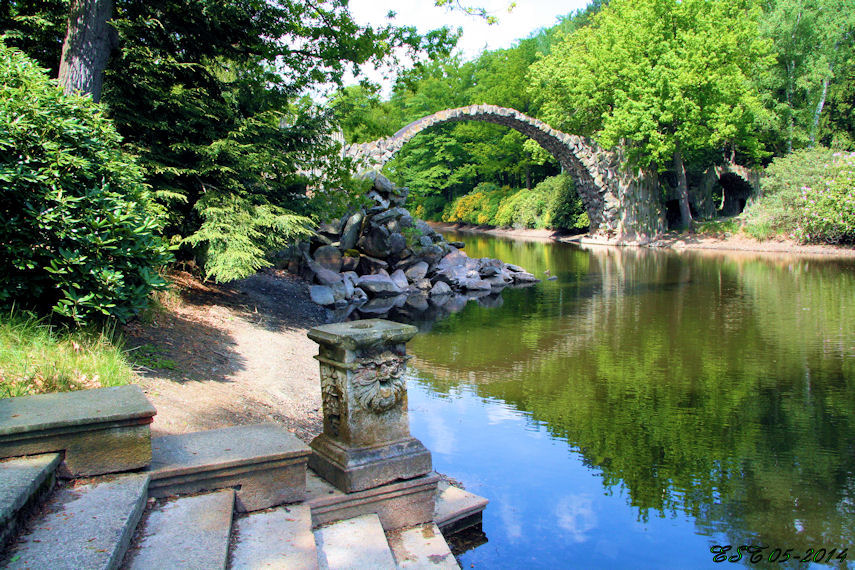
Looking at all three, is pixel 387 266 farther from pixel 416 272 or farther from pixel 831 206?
pixel 831 206

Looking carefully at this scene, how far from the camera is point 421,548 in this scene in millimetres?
3832

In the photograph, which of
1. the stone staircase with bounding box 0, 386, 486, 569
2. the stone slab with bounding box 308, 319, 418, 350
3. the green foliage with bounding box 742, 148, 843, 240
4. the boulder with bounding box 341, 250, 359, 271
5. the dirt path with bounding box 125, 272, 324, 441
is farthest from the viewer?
the green foliage with bounding box 742, 148, 843, 240

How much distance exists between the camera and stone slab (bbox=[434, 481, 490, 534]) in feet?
14.5

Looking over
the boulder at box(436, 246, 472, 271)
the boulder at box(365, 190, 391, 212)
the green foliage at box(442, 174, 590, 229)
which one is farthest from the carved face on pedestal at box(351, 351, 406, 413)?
the green foliage at box(442, 174, 590, 229)

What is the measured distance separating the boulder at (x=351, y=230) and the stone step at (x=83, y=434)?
14413mm

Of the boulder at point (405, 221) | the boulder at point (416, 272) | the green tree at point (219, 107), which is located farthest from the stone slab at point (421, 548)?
the boulder at point (405, 221)

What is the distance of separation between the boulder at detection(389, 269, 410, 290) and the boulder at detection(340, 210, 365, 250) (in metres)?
1.42

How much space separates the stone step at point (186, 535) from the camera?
8.81 ft

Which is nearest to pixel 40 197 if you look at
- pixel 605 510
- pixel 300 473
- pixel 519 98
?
pixel 300 473

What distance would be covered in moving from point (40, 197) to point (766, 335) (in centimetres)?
1028

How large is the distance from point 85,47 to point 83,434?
598cm

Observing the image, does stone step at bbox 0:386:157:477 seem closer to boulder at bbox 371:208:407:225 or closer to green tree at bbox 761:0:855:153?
boulder at bbox 371:208:407:225

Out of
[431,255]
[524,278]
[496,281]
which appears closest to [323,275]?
[431,255]

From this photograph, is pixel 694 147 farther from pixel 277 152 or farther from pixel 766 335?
pixel 277 152
